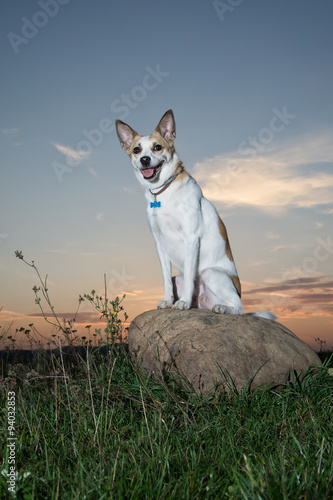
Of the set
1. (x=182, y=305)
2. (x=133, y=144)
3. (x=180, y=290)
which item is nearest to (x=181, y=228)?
(x=180, y=290)

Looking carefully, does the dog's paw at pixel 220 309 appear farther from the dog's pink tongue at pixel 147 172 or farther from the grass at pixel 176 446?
the dog's pink tongue at pixel 147 172

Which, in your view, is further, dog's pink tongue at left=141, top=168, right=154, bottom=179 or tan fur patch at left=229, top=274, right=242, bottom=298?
tan fur patch at left=229, top=274, right=242, bottom=298

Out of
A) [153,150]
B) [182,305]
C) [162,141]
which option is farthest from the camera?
[162,141]

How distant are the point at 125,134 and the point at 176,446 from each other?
4499mm

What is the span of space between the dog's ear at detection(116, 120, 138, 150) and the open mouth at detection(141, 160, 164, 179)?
565 mm

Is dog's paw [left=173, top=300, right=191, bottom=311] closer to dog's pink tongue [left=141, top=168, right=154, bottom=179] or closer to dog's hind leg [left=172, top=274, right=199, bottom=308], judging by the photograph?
dog's hind leg [left=172, top=274, right=199, bottom=308]

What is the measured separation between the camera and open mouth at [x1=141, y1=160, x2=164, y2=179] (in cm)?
625

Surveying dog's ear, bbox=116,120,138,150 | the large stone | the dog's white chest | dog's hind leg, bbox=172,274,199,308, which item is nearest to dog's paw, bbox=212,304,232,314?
the large stone

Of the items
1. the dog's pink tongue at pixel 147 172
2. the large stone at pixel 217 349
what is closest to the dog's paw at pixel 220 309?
the large stone at pixel 217 349

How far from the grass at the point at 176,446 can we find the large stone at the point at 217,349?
0.19m

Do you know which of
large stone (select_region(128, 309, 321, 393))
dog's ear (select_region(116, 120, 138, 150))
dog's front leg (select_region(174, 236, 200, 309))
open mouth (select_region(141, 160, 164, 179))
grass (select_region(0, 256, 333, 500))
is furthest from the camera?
dog's ear (select_region(116, 120, 138, 150))

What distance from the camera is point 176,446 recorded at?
3.57 metres

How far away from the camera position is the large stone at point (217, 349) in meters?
4.97

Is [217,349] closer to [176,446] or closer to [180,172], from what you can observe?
[176,446]
